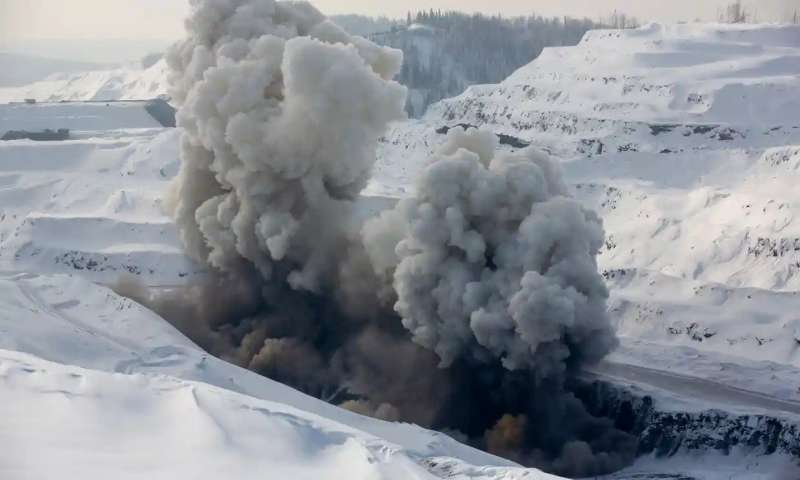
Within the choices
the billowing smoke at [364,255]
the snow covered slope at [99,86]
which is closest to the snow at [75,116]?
the snow covered slope at [99,86]

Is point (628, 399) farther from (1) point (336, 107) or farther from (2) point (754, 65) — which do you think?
(2) point (754, 65)

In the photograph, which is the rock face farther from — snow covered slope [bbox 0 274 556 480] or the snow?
the snow

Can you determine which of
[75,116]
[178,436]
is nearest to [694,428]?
[178,436]

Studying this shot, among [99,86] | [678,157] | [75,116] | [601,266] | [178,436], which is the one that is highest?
[178,436]

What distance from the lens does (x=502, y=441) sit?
32.9 metres

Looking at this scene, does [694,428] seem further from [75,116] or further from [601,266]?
[75,116]

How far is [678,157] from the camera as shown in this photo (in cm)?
6412

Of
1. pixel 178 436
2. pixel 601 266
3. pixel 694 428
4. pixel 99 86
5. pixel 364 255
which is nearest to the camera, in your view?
pixel 178 436

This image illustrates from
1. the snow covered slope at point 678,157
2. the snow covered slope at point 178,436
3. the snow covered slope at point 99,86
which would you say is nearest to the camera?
the snow covered slope at point 178,436

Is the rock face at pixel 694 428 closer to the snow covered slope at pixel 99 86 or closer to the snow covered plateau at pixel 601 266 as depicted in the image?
the snow covered plateau at pixel 601 266

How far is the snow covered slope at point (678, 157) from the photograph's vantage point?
142ft

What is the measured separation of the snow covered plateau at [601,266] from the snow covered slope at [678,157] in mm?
158

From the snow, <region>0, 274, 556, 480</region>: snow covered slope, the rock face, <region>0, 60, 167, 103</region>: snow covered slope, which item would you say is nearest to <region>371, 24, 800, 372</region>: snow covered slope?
the rock face

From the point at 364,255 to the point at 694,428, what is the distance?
13.7 meters
